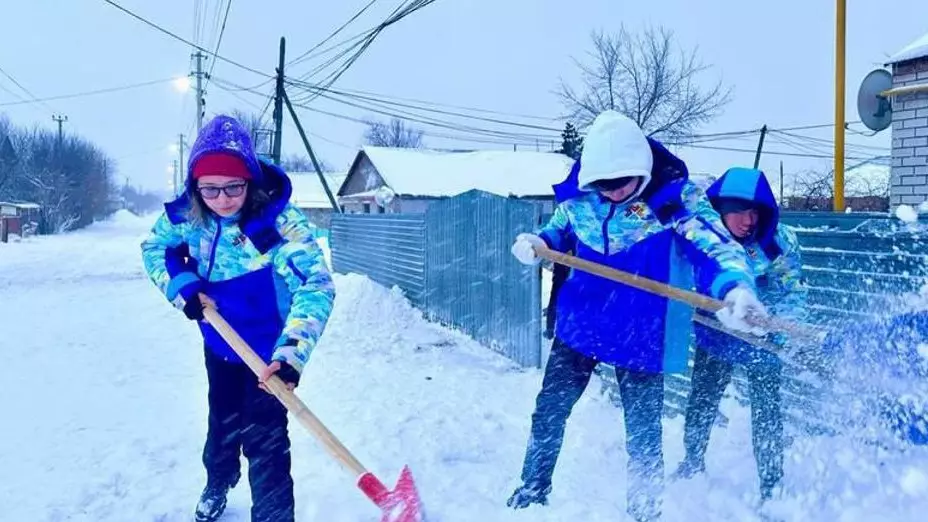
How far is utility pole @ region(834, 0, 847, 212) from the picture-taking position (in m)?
7.16

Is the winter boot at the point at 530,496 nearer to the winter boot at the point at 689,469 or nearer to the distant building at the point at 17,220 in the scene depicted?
the winter boot at the point at 689,469

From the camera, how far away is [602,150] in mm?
2629

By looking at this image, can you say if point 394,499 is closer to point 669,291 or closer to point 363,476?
point 363,476

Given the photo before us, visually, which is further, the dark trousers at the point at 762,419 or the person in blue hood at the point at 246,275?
the dark trousers at the point at 762,419

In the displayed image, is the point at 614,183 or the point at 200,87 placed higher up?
the point at 200,87

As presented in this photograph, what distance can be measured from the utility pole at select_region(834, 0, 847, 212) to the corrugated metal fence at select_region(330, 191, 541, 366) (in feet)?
11.7

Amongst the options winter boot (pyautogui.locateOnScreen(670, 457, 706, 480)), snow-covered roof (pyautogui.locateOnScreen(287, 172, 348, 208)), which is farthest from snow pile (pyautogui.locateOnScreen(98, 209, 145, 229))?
Result: winter boot (pyautogui.locateOnScreen(670, 457, 706, 480))

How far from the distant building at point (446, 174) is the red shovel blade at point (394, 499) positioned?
25588 millimetres

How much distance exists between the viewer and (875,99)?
28.6ft

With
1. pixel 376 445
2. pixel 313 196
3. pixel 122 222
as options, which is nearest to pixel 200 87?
pixel 313 196

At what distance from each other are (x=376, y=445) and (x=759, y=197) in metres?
2.31

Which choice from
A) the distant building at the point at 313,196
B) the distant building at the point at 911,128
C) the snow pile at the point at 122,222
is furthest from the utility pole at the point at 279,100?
the snow pile at the point at 122,222

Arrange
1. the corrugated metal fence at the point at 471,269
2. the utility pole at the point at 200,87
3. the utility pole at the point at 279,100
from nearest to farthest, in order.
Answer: the corrugated metal fence at the point at 471,269
the utility pole at the point at 279,100
the utility pole at the point at 200,87

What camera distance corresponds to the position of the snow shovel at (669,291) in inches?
94.1
